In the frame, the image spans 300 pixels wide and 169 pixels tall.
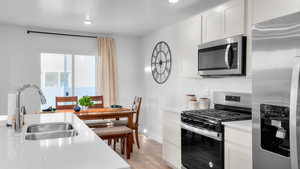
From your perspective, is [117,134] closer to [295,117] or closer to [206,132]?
[206,132]

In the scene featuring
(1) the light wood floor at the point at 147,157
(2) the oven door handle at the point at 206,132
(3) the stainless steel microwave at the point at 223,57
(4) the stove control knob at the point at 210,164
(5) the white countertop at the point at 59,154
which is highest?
(3) the stainless steel microwave at the point at 223,57

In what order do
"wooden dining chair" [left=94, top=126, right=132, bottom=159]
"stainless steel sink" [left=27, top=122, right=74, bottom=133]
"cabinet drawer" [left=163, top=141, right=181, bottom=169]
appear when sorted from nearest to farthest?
"stainless steel sink" [left=27, top=122, right=74, bottom=133]
"cabinet drawer" [left=163, top=141, right=181, bottom=169]
"wooden dining chair" [left=94, top=126, right=132, bottom=159]

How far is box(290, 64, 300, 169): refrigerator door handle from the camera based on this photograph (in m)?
1.37

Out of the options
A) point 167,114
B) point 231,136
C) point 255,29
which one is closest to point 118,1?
point 167,114

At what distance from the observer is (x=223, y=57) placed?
2.60 meters

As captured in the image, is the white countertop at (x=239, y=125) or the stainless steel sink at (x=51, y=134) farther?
the white countertop at (x=239, y=125)

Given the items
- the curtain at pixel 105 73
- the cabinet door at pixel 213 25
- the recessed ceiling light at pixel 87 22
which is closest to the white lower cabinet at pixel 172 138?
the cabinet door at pixel 213 25

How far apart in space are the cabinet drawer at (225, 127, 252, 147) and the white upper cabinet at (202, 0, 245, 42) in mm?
1042

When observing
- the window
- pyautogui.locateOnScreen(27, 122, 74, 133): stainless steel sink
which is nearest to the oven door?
pyautogui.locateOnScreen(27, 122, 74, 133): stainless steel sink

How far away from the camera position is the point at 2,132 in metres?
1.83

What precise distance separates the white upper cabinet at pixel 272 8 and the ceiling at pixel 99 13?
3.53 feet

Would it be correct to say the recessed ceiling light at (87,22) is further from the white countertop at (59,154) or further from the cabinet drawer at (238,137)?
the cabinet drawer at (238,137)

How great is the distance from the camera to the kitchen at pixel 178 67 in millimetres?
1893

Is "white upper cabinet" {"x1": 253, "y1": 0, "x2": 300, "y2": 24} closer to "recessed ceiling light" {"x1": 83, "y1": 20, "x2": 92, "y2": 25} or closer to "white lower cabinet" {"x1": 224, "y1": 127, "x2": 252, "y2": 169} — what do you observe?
"white lower cabinet" {"x1": 224, "y1": 127, "x2": 252, "y2": 169}
